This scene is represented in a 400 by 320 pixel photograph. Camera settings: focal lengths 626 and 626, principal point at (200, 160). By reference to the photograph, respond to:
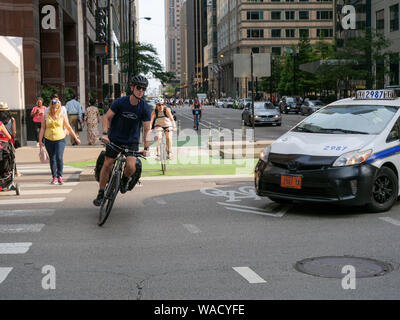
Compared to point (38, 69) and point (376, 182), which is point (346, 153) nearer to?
point (376, 182)

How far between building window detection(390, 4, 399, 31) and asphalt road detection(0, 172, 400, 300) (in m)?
51.1

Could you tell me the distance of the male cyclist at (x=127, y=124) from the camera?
8.88 meters

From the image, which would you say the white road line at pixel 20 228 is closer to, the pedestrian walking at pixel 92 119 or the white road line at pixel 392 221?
the white road line at pixel 392 221

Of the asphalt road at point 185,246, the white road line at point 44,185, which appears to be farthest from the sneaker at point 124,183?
the white road line at point 44,185

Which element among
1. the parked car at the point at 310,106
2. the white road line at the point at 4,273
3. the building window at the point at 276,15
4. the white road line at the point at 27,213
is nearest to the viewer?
the white road line at the point at 4,273

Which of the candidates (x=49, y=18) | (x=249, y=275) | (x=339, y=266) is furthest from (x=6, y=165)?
(x=49, y=18)

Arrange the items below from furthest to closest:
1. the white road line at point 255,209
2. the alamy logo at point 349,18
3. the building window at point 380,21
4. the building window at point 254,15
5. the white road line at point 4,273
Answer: the building window at point 254,15 < the alamy logo at point 349,18 < the building window at point 380,21 < the white road line at point 255,209 < the white road line at point 4,273

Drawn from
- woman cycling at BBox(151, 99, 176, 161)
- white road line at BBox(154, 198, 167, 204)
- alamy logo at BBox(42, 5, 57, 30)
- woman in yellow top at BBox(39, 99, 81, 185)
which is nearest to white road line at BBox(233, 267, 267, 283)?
white road line at BBox(154, 198, 167, 204)

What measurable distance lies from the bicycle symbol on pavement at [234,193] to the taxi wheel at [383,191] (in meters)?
2.37

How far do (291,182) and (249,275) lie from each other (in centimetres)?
320

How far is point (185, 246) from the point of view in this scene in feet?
24.1

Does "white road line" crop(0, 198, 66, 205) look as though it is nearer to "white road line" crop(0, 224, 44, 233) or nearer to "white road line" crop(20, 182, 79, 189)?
"white road line" crop(20, 182, 79, 189)

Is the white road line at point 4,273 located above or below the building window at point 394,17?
below
